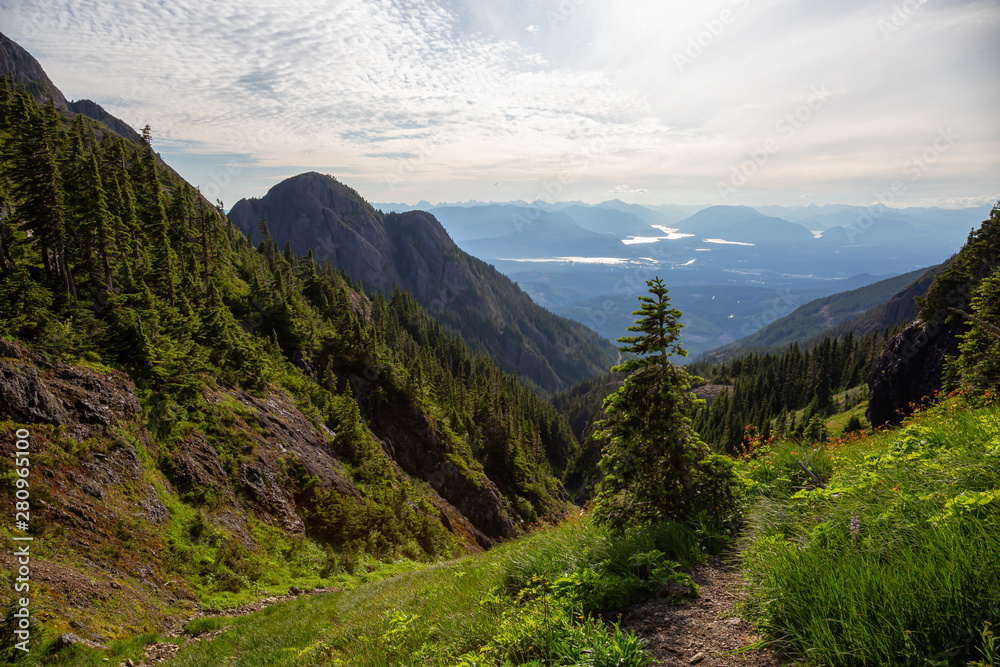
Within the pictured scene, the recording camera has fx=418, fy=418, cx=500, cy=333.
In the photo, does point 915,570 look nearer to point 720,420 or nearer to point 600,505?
point 600,505

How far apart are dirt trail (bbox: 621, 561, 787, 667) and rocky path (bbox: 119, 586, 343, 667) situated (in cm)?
1162

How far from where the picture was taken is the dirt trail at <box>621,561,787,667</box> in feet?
13.7

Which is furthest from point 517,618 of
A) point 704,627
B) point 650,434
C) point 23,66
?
point 23,66

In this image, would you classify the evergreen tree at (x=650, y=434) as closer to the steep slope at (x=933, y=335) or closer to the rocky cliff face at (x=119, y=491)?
the rocky cliff face at (x=119, y=491)

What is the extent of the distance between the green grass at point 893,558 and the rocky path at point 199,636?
43.3ft

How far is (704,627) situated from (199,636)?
1377cm

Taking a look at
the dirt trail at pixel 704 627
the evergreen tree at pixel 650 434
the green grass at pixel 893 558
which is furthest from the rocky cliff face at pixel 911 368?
the dirt trail at pixel 704 627

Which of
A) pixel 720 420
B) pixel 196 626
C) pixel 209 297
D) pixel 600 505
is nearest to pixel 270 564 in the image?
pixel 196 626

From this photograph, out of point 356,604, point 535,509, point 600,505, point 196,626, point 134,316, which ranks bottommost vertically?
point 535,509

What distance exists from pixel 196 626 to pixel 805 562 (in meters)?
15.3

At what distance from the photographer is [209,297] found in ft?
114

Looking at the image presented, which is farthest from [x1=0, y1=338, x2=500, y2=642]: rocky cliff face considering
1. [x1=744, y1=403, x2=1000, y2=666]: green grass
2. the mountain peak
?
the mountain peak

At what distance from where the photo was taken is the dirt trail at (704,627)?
4.19 metres

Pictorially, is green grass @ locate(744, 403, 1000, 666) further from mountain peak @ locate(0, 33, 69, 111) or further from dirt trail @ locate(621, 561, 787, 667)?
mountain peak @ locate(0, 33, 69, 111)
